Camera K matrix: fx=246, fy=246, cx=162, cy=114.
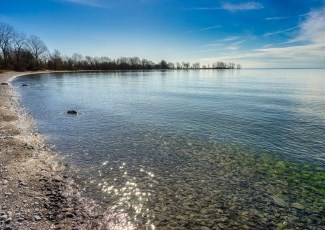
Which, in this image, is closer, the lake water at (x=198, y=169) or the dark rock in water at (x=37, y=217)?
the dark rock in water at (x=37, y=217)

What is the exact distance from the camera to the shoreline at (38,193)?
831cm

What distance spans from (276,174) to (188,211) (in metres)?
6.13

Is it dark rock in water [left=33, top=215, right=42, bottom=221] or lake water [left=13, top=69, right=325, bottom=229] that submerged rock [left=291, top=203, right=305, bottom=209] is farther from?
dark rock in water [left=33, top=215, right=42, bottom=221]

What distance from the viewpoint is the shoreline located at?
8.31m

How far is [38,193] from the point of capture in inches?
401

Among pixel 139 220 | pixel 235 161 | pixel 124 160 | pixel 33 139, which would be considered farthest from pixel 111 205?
pixel 33 139

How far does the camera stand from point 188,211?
379 inches

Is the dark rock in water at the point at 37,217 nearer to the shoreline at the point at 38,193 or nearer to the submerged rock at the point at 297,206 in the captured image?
the shoreline at the point at 38,193

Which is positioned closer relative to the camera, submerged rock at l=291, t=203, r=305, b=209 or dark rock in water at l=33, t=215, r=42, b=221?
dark rock in water at l=33, t=215, r=42, b=221

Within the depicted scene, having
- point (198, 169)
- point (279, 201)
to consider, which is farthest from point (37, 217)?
point (279, 201)

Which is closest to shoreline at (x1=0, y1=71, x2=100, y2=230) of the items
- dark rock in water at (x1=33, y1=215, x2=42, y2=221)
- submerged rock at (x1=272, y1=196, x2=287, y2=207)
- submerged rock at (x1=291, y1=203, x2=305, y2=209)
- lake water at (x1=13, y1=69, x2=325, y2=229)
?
dark rock in water at (x1=33, y1=215, x2=42, y2=221)

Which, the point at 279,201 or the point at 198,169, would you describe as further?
the point at 198,169

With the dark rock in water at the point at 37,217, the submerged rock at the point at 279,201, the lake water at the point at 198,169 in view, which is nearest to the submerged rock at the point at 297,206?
the lake water at the point at 198,169

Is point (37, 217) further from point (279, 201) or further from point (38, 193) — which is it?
point (279, 201)
